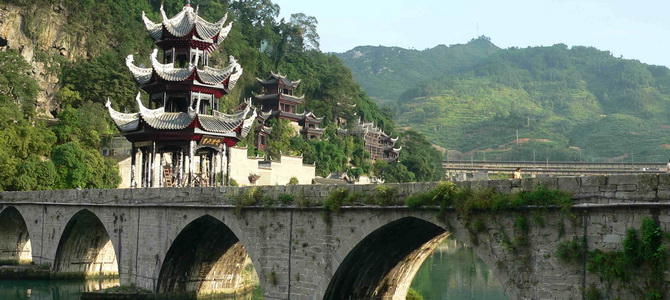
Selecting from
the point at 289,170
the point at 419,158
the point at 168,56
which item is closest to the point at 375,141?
the point at 419,158

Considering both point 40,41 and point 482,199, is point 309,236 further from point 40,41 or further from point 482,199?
point 40,41

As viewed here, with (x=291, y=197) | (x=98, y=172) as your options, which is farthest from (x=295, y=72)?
(x=291, y=197)

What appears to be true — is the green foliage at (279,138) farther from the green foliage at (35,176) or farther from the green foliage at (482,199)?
the green foliage at (482,199)

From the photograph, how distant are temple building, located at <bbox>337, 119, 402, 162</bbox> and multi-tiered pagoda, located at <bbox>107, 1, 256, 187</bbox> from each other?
168 ft

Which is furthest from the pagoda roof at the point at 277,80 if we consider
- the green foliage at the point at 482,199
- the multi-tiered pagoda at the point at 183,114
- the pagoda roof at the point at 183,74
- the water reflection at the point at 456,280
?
the green foliage at the point at 482,199

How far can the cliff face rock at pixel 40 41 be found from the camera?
2343 inches

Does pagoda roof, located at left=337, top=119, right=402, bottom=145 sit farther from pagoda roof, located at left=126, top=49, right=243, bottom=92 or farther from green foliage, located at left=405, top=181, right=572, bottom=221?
green foliage, located at left=405, top=181, right=572, bottom=221

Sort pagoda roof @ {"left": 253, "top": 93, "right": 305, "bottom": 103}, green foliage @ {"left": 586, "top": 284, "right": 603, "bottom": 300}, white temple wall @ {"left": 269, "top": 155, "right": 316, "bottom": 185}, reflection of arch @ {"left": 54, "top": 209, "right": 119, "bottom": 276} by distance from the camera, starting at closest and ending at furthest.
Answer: green foliage @ {"left": 586, "top": 284, "right": 603, "bottom": 300} → reflection of arch @ {"left": 54, "top": 209, "right": 119, "bottom": 276} → white temple wall @ {"left": 269, "top": 155, "right": 316, "bottom": 185} → pagoda roof @ {"left": 253, "top": 93, "right": 305, "bottom": 103}

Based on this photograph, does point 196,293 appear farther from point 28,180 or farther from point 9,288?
point 28,180

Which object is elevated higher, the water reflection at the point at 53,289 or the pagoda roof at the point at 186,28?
the pagoda roof at the point at 186,28

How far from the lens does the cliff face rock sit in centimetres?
5950

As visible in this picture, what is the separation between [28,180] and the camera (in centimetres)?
4272

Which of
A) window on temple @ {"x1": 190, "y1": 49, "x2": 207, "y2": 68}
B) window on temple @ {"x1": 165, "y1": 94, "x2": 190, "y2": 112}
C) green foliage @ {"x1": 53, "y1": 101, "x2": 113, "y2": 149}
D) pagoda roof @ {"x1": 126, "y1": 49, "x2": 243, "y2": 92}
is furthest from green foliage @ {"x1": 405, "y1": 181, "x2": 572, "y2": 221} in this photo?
green foliage @ {"x1": 53, "y1": 101, "x2": 113, "y2": 149}

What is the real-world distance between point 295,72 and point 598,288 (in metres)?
78.1
